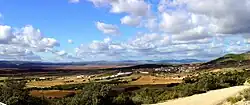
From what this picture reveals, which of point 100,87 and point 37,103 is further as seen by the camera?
point 100,87

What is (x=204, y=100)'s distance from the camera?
3984 cm

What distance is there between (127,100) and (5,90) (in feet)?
51.8

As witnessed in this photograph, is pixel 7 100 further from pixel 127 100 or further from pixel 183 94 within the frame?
pixel 183 94

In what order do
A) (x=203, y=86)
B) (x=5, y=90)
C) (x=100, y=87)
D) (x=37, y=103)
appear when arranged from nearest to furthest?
(x=5, y=90)
(x=37, y=103)
(x=100, y=87)
(x=203, y=86)

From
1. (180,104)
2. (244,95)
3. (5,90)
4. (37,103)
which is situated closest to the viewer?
(244,95)

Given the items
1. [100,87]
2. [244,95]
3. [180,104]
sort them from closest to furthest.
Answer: [244,95], [180,104], [100,87]

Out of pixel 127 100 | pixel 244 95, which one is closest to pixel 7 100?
pixel 127 100

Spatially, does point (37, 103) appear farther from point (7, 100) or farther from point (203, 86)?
point (203, 86)

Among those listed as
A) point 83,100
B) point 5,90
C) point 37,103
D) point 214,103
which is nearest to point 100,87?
point 83,100

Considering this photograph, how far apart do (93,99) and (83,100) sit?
1434 mm

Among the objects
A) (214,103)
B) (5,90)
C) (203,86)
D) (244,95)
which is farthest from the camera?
(203,86)

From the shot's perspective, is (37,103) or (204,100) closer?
(204,100)

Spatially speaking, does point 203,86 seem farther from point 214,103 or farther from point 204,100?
point 214,103

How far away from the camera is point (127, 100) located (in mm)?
53562
